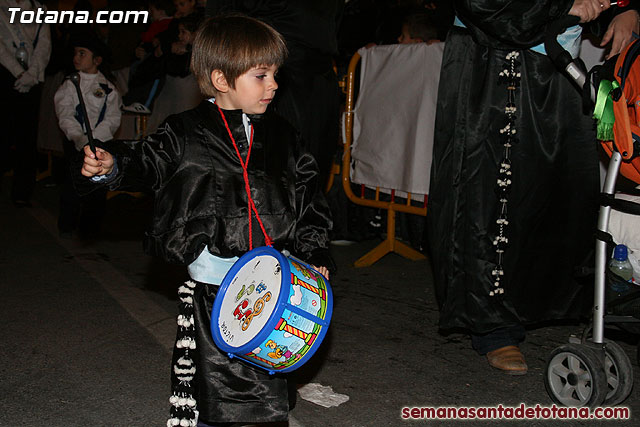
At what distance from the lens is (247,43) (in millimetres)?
2602

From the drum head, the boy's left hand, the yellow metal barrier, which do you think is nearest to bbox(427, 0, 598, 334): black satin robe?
the boy's left hand

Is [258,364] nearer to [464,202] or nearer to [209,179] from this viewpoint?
[209,179]

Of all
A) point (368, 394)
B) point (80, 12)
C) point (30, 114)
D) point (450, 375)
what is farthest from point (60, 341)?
point (80, 12)

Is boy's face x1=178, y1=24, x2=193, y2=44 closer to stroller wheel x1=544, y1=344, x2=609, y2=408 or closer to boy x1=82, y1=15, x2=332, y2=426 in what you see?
boy x1=82, y1=15, x2=332, y2=426

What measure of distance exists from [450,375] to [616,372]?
80 cm

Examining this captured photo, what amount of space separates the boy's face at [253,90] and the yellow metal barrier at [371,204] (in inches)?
124

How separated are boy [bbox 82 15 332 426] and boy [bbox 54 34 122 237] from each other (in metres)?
4.12

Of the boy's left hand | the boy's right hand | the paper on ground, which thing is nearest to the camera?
the boy's right hand

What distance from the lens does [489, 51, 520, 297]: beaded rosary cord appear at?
3348 mm

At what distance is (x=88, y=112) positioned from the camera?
21.5 feet

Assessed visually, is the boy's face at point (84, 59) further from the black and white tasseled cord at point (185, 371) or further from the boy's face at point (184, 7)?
the black and white tasseled cord at point (185, 371)

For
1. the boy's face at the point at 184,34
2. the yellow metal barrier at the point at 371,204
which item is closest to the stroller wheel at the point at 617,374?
the yellow metal barrier at the point at 371,204

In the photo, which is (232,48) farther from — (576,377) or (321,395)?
(576,377)

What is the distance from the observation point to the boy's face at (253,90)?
2611 millimetres
